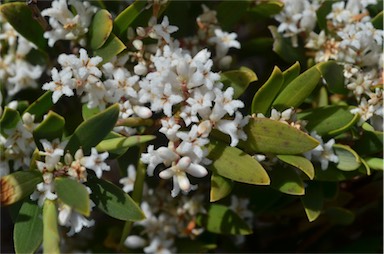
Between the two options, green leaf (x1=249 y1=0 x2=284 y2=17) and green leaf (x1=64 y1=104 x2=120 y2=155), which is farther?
green leaf (x1=249 y1=0 x2=284 y2=17)

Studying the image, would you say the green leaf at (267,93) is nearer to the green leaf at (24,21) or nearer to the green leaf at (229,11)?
the green leaf at (229,11)

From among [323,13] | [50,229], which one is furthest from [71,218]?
[323,13]

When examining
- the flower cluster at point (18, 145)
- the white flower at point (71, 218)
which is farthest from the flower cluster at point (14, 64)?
the white flower at point (71, 218)

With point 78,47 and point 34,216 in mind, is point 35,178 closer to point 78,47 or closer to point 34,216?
point 34,216

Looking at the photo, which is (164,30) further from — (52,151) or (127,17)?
(52,151)

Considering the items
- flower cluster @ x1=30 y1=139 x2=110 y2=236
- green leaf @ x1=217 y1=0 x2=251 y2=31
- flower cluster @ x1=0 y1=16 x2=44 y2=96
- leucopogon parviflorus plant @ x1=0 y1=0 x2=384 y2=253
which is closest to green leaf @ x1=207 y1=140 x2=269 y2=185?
leucopogon parviflorus plant @ x1=0 y1=0 x2=384 y2=253

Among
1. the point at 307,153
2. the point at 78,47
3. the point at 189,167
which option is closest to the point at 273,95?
the point at 307,153

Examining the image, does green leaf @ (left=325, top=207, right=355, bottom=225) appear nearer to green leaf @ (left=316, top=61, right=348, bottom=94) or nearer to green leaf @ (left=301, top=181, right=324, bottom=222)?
green leaf @ (left=301, top=181, right=324, bottom=222)

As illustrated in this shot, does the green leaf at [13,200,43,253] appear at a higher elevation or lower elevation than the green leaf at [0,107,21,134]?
lower
